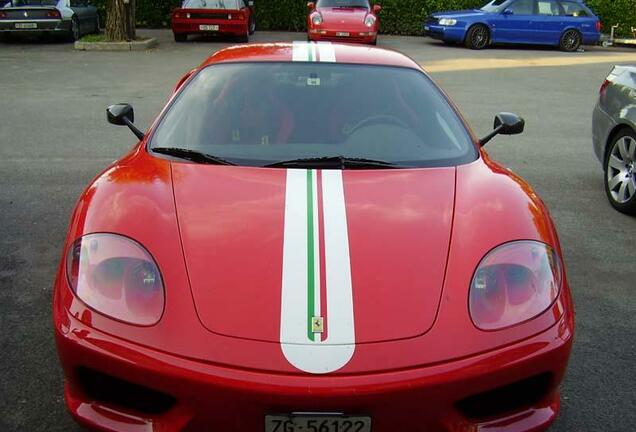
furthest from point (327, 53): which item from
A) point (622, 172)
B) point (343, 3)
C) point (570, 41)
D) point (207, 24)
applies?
point (570, 41)

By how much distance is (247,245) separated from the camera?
245cm

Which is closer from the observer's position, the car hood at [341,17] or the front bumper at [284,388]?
the front bumper at [284,388]

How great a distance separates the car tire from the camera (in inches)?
690

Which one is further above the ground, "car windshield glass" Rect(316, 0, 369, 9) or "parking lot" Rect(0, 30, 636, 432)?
"car windshield glass" Rect(316, 0, 369, 9)

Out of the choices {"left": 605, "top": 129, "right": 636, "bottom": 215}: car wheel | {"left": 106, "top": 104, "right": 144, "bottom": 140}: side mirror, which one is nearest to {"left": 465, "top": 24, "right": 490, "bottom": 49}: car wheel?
{"left": 605, "top": 129, "right": 636, "bottom": 215}: car wheel

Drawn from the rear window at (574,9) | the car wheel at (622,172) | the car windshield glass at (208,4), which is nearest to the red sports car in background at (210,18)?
the car windshield glass at (208,4)

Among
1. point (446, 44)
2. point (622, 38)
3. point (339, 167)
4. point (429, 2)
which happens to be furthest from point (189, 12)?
point (339, 167)

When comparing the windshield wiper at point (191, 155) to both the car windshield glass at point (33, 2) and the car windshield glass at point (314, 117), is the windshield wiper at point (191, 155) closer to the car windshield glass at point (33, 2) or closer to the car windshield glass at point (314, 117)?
the car windshield glass at point (314, 117)

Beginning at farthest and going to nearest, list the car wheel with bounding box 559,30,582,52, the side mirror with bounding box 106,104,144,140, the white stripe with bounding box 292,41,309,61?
1. the car wheel with bounding box 559,30,582,52
2. the side mirror with bounding box 106,104,144,140
3. the white stripe with bounding box 292,41,309,61

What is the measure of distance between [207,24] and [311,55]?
1481 centimetres

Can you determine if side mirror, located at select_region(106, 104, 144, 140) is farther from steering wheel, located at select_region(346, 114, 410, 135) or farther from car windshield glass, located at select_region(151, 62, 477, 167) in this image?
steering wheel, located at select_region(346, 114, 410, 135)

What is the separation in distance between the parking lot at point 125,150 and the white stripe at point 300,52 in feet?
6.21

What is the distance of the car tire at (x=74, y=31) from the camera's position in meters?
17.5

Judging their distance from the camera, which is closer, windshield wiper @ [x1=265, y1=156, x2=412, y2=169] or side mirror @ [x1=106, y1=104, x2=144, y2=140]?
windshield wiper @ [x1=265, y1=156, x2=412, y2=169]
